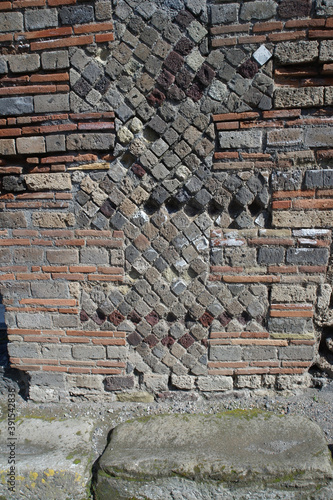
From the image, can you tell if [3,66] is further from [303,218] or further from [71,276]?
[303,218]

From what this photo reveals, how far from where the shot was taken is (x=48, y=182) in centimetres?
260

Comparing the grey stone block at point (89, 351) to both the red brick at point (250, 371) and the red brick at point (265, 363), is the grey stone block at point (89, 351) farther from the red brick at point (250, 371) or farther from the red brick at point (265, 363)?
the red brick at point (265, 363)

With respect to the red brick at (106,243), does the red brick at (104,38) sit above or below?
above

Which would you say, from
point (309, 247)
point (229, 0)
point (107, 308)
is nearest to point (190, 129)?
point (229, 0)

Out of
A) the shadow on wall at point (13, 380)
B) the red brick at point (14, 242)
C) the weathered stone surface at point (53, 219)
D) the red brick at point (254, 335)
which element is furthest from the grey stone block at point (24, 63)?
the red brick at point (254, 335)

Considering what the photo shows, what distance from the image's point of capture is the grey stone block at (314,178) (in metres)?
2.46

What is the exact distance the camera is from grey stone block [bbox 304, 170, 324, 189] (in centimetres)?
246

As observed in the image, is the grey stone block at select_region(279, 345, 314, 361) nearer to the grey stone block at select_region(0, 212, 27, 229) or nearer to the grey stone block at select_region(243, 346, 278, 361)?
the grey stone block at select_region(243, 346, 278, 361)

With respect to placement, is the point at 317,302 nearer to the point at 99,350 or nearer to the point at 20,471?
the point at 99,350

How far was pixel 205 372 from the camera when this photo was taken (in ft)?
9.18

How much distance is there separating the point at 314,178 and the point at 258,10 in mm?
1256

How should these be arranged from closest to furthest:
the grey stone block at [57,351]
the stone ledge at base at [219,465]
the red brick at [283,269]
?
the stone ledge at base at [219,465] → the red brick at [283,269] → the grey stone block at [57,351]

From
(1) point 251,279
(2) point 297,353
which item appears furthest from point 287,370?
(1) point 251,279

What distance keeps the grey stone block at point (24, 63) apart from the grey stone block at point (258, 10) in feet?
5.07
